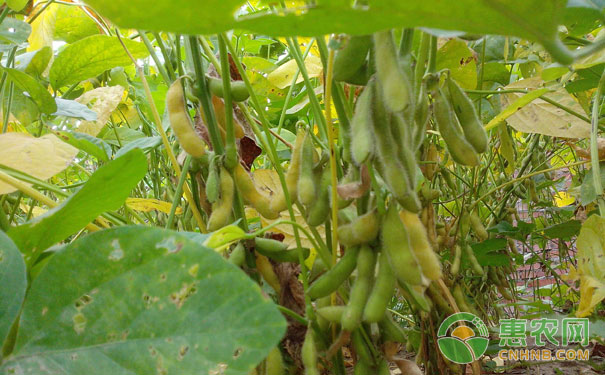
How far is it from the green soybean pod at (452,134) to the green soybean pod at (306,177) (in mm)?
157

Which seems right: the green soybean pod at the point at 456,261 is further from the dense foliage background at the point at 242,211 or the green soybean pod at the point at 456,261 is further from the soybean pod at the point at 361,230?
the soybean pod at the point at 361,230

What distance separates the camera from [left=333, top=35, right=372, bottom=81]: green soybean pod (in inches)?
16.7

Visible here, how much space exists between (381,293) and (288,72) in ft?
2.59

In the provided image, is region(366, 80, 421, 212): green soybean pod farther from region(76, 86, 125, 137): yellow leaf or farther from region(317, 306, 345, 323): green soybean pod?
region(76, 86, 125, 137): yellow leaf

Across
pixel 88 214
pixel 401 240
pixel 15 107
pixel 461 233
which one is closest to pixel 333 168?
pixel 401 240

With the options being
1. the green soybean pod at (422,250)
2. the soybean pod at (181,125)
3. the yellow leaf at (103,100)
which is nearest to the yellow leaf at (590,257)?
the green soybean pod at (422,250)

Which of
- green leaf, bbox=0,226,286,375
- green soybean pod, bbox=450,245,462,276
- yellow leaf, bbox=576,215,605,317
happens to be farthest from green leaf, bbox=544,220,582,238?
green leaf, bbox=0,226,286,375

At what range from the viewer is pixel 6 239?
36 cm

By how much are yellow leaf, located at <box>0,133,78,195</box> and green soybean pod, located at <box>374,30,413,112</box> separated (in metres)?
0.46

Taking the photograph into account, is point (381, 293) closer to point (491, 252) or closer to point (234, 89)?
point (234, 89)

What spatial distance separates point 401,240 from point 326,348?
218mm

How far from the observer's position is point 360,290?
506mm

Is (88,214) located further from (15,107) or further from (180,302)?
(15,107)

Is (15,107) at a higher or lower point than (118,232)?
lower
